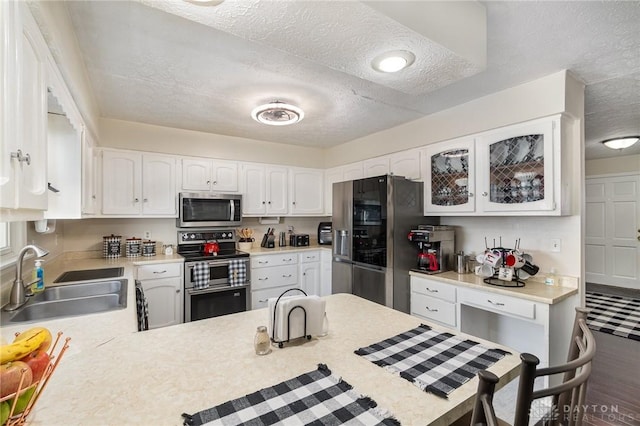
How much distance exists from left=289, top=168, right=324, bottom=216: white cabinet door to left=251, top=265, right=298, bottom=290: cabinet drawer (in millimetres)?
866

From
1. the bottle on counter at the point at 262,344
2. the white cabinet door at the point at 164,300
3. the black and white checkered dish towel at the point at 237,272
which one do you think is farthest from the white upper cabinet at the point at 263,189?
the bottle on counter at the point at 262,344

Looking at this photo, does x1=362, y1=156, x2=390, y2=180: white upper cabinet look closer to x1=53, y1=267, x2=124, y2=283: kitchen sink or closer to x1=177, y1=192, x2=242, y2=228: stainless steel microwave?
x1=177, y1=192, x2=242, y2=228: stainless steel microwave

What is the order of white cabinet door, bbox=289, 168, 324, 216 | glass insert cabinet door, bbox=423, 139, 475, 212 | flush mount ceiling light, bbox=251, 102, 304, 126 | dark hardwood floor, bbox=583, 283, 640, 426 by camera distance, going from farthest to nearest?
white cabinet door, bbox=289, 168, 324, 216 < glass insert cabinet door, bbox=423, 139, 475, 212 < flush mount ceiling light, bbox=251, 102, 304, 126 < dark hardwood floor, bbox=583, 283, 640, 426

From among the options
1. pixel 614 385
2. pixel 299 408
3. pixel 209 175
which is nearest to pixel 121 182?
pixel 209 175

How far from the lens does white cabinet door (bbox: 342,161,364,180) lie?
397cm

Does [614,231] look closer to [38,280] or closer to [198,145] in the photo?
[198,145]

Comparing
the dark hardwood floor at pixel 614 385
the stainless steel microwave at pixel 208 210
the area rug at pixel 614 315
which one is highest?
the stainless steel microwave at pixel 208 210

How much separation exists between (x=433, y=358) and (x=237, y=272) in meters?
2.74

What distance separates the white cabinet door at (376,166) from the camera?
11.8 ft

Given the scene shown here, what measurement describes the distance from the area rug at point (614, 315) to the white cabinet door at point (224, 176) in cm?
461

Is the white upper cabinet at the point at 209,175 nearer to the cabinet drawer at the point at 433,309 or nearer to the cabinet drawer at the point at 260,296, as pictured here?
the cabinet drawer at the point at 260,296

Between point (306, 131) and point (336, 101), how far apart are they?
103cm

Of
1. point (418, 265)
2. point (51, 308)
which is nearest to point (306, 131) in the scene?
point (418, 265)

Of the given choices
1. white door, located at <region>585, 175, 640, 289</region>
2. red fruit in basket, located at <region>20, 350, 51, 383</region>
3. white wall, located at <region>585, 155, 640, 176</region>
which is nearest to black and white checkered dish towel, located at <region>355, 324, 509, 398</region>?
red fruit in basket, located at <region>20, 350, 51, 383</region>
